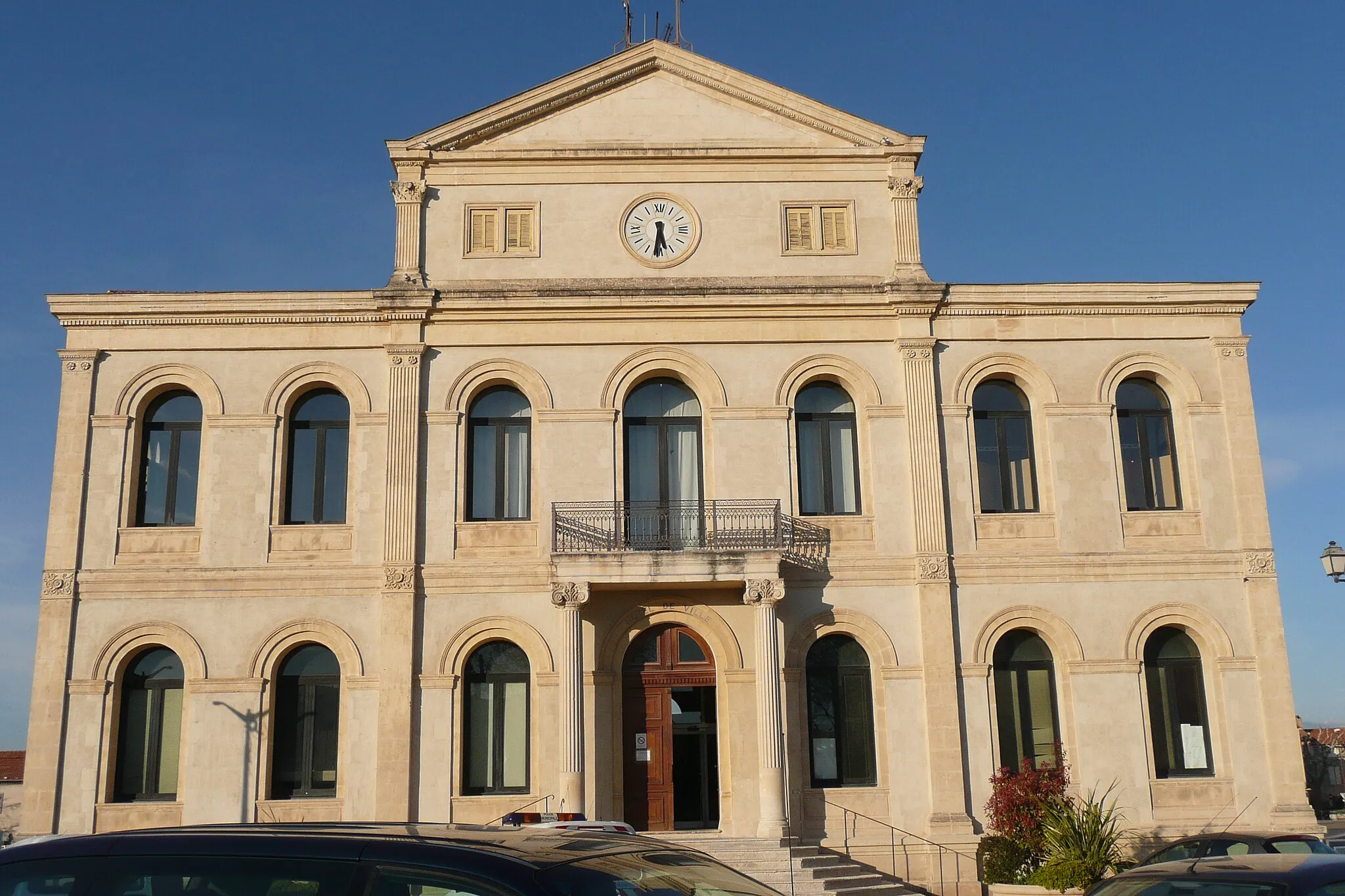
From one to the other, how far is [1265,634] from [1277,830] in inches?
145

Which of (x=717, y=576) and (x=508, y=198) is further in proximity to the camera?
(x=508, y=198)

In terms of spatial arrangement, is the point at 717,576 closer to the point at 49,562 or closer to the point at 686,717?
the point at 686,717

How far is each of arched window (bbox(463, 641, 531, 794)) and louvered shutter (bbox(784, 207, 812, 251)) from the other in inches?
381

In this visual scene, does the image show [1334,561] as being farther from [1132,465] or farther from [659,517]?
[659,517]

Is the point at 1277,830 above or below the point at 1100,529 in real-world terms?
below

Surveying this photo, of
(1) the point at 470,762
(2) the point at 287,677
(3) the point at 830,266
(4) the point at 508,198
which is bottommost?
(1) the point at 470,762

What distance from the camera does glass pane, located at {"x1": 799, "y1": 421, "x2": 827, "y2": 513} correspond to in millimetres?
23828

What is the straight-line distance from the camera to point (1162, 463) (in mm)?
24594

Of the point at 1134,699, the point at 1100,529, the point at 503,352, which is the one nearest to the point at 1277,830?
the point at 1134,699

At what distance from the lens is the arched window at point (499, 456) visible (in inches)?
933

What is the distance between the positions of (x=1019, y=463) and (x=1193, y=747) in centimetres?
619

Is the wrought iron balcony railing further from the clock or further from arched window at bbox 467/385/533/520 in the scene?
the clock

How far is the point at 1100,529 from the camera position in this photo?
23750mm

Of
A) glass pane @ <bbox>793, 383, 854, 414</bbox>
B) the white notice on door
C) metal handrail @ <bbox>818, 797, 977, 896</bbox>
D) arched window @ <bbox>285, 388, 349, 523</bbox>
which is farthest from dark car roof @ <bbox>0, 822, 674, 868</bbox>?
the white notice on door
